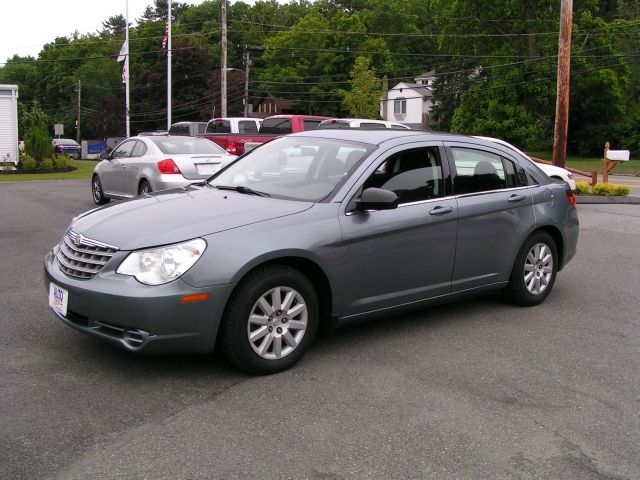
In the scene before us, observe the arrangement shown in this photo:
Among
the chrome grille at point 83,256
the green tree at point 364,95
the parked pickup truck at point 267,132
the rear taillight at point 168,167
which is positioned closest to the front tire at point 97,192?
the rear taillight at point 168,167

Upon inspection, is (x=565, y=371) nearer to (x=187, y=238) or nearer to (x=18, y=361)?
(x=187, y=238)

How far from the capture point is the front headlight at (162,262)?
13.8ft

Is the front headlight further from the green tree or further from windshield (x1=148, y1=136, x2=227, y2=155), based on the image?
the green tree

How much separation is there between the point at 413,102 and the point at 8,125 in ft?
186

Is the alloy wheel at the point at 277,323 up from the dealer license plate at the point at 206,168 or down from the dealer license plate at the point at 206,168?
down

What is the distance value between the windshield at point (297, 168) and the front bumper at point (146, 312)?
4.10 ft

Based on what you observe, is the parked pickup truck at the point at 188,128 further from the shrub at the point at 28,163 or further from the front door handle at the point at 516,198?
the front door handle at the point at 516,198

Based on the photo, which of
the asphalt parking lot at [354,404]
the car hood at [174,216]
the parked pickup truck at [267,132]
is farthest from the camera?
the parked pickup truck at [267,132]

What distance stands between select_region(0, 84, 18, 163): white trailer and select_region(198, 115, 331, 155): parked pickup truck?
45.0 ft

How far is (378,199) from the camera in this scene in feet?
15.9

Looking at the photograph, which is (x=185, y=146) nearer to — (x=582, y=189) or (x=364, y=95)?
(x=582, y=189)

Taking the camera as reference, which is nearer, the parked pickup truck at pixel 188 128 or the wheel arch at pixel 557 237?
the wheel arch at pixel 557 237

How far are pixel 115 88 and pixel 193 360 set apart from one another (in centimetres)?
10142

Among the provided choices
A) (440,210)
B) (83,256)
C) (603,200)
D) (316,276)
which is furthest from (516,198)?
(603,200)
